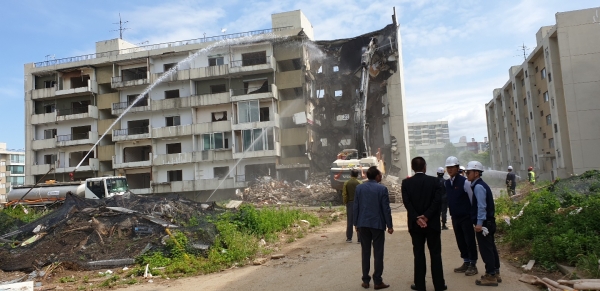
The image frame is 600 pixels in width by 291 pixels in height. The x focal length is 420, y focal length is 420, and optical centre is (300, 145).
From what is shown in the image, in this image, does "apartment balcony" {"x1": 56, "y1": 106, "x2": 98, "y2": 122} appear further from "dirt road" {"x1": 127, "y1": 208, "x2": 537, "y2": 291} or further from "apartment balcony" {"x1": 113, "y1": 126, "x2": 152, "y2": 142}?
"dirt road" {"x1": 127, "y1": 208, "x2": 537, "y2": 291}

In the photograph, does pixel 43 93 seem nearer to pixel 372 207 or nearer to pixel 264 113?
pixel 264 113

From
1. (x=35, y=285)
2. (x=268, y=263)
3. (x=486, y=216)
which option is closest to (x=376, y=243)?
(x=486, y=216)

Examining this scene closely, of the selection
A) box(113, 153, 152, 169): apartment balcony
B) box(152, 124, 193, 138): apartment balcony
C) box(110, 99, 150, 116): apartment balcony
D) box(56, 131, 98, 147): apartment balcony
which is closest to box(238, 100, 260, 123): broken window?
box(152, 124, 193, 138): apartment balcony

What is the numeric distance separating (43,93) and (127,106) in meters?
9.38

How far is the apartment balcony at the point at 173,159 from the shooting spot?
35.6 meters

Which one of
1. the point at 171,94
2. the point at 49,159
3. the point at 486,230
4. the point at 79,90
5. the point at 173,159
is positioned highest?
the point at 79,90

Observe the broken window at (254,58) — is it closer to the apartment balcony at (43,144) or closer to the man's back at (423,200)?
the apartment balcony at (43,144)

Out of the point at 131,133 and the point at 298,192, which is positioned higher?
the point at 131,133

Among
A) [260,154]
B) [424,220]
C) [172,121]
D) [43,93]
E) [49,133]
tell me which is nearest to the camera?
[424,220]

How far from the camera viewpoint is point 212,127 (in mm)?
35500

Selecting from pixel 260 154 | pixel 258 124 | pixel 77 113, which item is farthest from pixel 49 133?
pixel 260 154

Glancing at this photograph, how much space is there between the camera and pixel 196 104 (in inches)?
1409

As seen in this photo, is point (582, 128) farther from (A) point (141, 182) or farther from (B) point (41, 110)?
(B) point (41, 110)

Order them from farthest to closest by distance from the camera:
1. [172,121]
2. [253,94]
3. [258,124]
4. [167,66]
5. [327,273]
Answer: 1. [167,66]
2. [172,121]
3. [253,94]
4. [258,124]
5. [327,273]
